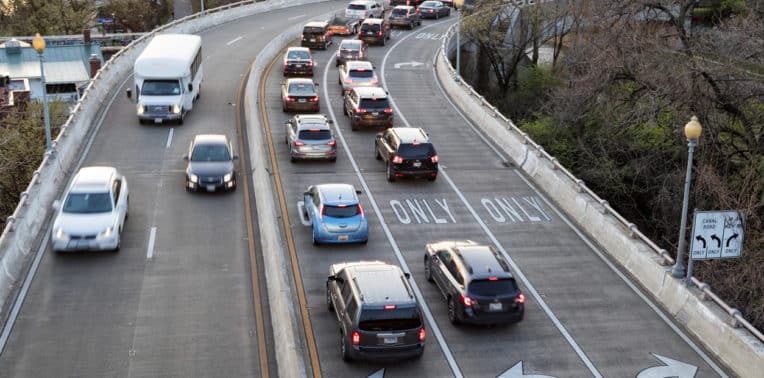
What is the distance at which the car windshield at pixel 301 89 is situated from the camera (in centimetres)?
3847

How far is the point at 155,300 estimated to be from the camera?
21453 mm

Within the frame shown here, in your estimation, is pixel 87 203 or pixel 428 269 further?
pixel 87 203

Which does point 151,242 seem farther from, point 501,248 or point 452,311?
point 501,248

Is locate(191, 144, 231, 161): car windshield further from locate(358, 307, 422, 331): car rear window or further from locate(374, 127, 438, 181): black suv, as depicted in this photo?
locate(358, 307, 422, 331): car rear window

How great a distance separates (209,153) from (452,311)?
13082mm

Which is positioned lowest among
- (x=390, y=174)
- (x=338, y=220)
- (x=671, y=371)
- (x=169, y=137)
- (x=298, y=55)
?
(x=671, y=371)

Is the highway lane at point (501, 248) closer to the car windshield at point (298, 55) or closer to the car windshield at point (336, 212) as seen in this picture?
the car windshield at point (336, 212)

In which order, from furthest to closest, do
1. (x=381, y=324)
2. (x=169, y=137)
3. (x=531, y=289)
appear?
1. (x=169, y=137)
2. (x=531, y=289)
3. (x=381, y=324)

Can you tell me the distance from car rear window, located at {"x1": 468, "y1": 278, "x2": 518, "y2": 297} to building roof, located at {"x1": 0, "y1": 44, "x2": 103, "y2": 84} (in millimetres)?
48066

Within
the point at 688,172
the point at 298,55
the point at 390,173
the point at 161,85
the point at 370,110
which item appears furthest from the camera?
the point at 298,55

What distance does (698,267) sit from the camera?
80.9ft

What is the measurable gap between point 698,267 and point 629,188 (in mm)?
14840

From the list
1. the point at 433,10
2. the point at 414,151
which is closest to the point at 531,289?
the point at 414,151

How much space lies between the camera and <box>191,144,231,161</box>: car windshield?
2916 cm
